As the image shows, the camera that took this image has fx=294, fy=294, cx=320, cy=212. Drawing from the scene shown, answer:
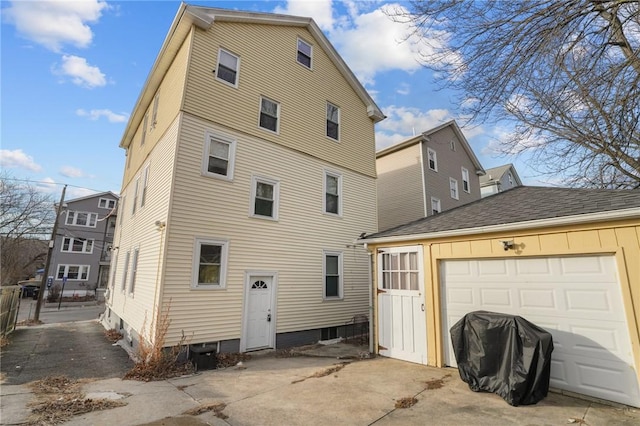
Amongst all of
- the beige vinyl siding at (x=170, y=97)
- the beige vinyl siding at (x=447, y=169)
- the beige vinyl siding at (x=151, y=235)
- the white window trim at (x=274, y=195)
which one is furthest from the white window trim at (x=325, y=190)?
the beige vinyl siding at (x=447, y=169)

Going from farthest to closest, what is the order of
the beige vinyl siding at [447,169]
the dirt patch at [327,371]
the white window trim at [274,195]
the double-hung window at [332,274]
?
the beige vinyl siding at [447,169] → the double-hung window at [332,274] → the white window trim at [274,195] → the dirt patch at [327,371]

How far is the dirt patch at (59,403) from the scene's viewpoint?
4313 mm

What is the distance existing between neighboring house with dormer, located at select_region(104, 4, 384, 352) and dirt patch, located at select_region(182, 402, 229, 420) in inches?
122

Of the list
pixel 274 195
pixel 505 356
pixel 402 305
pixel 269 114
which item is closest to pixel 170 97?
pixel 269 114

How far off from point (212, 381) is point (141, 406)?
1.56 meters

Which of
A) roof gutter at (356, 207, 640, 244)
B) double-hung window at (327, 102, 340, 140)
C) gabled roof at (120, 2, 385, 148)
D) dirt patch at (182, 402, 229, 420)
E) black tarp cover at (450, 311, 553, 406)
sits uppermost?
gabled roof at (120, 2, 385, 148)

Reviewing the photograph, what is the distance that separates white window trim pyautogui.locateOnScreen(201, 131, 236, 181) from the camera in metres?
8.45

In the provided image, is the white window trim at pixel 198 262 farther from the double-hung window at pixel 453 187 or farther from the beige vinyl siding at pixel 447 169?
the double-hung window at pixel 453 187

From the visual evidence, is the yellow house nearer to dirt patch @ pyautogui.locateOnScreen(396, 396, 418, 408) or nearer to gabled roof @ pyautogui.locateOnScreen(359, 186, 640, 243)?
gabled roof @ pyautogui.locateOnScreen(359, 186, 640, 243)

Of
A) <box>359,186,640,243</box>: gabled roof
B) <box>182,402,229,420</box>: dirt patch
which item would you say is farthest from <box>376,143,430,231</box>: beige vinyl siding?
<box>182,402,229,420</box>: dirt patch

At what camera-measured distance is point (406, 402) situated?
4598mm

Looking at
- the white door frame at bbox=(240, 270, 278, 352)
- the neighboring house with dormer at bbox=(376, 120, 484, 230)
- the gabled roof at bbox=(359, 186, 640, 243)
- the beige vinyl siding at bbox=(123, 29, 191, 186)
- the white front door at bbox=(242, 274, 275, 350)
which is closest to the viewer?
the gabled roof at bbox=(359, 186, 640, 243)

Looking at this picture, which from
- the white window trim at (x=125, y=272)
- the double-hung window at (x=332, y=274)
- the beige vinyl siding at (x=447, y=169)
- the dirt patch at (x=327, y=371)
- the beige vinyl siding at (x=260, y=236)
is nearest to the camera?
the dirt patch at (x=327, y=371)

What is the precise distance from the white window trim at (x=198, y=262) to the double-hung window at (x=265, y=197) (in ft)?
4.66
